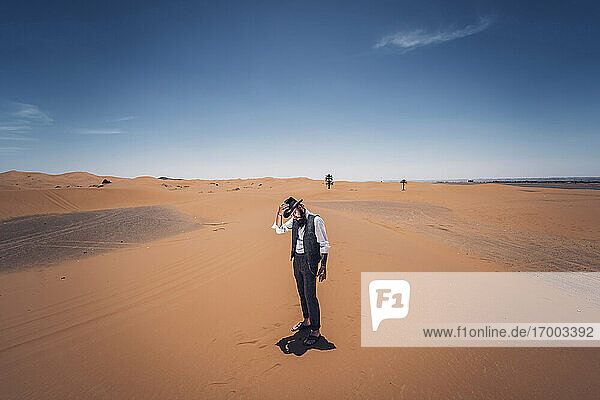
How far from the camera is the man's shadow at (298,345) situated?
149 inches

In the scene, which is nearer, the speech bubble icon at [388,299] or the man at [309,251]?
the man at [309,251]

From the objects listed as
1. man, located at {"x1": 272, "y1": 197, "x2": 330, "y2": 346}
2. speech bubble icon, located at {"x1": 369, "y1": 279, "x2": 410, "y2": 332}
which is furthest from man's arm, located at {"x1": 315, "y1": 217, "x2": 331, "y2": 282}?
speech bubble icon, located at {"x1": 369, "y1": 279, "x2": 410, "y2": 332}

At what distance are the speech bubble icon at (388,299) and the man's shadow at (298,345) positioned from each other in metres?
0.87

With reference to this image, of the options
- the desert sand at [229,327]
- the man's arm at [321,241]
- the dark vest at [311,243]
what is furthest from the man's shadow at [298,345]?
the dark vest at [311,243]

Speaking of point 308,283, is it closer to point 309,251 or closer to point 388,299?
point 309,251

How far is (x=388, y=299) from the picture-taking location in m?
5.43

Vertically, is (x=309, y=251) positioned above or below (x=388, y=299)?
above

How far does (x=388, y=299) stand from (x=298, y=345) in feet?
7.65

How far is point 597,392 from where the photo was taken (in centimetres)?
295

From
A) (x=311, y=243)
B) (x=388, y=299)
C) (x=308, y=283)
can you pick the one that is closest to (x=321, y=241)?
(x=311, y=243)

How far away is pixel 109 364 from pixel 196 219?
13.5 m

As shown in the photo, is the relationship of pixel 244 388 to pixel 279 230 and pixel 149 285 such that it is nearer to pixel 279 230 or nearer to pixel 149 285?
pixel 279 230

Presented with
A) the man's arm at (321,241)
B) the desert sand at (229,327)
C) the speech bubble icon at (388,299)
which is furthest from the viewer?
the speech bubble icon at (388,299)

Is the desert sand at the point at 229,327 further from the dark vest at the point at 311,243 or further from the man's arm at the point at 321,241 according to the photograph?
the dark vest at the point at 311,243
